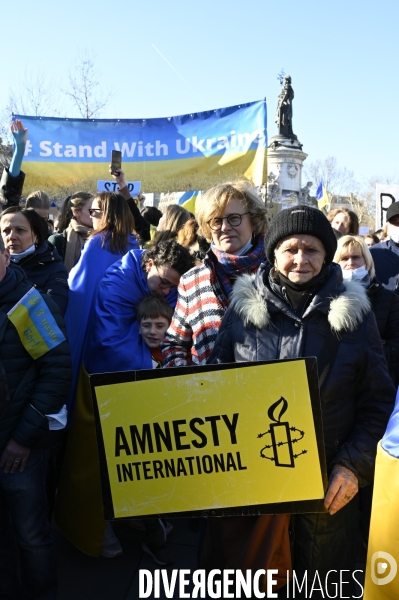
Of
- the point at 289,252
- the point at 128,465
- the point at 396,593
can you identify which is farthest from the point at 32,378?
the point at 396,593

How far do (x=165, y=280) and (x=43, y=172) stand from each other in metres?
4.88

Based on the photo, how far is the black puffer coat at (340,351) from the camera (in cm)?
187

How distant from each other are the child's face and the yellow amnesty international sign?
110 centimetres

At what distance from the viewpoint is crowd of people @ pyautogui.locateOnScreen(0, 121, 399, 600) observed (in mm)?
1898

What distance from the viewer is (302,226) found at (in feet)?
6.43

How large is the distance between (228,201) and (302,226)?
1.89ft

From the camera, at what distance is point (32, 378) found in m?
2.42

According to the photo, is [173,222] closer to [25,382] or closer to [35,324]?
[35,324]

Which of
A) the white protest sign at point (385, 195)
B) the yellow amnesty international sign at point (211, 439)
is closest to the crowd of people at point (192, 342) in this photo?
the yellow amnesty international sign at point (211, 439)

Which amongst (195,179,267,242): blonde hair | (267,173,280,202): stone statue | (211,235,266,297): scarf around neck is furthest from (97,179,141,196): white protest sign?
(267,173,280,202): stone statue

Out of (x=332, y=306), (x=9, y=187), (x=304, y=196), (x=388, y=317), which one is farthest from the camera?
(x=304, y=196)

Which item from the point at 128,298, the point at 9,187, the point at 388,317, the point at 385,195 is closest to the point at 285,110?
the point at 385,195

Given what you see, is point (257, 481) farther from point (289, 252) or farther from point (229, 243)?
point (229, 243)

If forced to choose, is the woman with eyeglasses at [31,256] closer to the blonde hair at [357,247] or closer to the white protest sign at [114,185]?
the blonde hair at [357,247]
